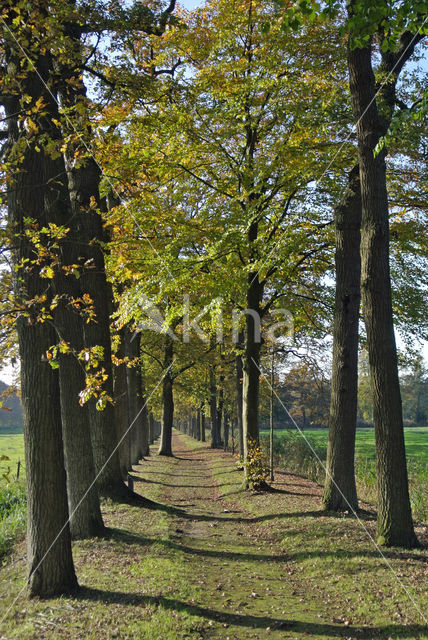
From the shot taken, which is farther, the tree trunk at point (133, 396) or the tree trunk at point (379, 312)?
the tree trunk at point (133, 396)

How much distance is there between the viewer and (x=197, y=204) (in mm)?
15648

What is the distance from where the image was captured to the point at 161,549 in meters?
8.33

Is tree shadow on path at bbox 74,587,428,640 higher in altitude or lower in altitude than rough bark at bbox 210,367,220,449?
lower

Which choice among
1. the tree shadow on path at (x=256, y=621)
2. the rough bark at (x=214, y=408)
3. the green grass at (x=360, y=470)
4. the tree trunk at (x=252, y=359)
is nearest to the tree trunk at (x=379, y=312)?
the green grass at (x=360, y=470)

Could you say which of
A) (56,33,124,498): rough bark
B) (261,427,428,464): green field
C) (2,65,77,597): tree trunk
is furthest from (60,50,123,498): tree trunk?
(261,427,428,464): green field

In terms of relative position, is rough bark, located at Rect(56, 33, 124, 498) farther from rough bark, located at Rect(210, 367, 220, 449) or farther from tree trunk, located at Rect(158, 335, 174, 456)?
rough bark, located at Rect(210, 367, 220, 449)

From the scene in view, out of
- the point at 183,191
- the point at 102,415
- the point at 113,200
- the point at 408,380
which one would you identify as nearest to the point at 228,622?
the point at 102,415

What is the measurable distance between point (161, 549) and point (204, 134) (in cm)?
1003

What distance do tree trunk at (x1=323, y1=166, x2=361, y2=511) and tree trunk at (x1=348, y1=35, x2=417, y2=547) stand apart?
226 centimetres

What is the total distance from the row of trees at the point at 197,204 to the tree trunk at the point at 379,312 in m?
0.02

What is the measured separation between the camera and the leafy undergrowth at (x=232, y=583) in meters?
5.36

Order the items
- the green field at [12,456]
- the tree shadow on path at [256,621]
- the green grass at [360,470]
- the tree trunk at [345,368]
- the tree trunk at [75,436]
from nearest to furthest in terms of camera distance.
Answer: the tree shadow on path at [256,621] < the tree trunk at [75,436] < the tree trunk at [345,368] < the green grass at [360,470] < the green field at [12,456]

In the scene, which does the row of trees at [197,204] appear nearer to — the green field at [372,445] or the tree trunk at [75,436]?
the tree trunk at [75,436]

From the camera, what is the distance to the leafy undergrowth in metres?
5.36
